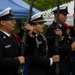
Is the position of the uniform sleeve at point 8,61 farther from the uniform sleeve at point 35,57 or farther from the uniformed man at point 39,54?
the uniformed man at point 39,54

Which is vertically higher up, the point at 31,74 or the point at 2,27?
the point at 2,27

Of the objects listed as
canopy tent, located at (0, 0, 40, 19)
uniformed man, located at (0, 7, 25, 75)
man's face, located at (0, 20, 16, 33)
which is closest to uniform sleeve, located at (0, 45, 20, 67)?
uniformed man, located at (0, 7, 25, 75)

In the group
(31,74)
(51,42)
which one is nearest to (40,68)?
(31,74)

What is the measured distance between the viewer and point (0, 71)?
4.69 meters

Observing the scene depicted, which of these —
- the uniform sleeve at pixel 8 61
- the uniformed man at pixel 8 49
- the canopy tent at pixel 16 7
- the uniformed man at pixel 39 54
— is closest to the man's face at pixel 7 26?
the uniformed man at pixel 8 49

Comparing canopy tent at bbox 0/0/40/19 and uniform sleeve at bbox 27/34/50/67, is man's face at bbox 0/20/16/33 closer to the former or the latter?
uniform sleeve at bbox 27/34/50/67

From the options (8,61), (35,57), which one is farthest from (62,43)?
(8,61)

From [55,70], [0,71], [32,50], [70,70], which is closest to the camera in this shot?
[0,71]

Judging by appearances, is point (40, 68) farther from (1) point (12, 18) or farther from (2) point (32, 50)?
(1) point (12, 18)

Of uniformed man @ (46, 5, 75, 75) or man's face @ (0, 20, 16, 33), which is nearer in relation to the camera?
man's face @ (0, 20, 16, 33)

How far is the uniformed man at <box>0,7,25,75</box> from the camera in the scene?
461cm

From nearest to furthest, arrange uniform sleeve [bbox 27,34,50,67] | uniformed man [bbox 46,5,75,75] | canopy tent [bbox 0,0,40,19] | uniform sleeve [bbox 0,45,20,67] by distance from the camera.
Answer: uniform sleeve [bbox 0,45,20,67] < uniform sleeve [bbox 27,34,50,67] < uniformed man [bbox 46,5,75,75] < canopy tent [bbox 0,0,40,19]

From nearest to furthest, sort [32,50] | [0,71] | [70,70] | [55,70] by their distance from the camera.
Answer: [0,71], [32,50], [55,70], [70,70]

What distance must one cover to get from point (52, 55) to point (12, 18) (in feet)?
5.12
